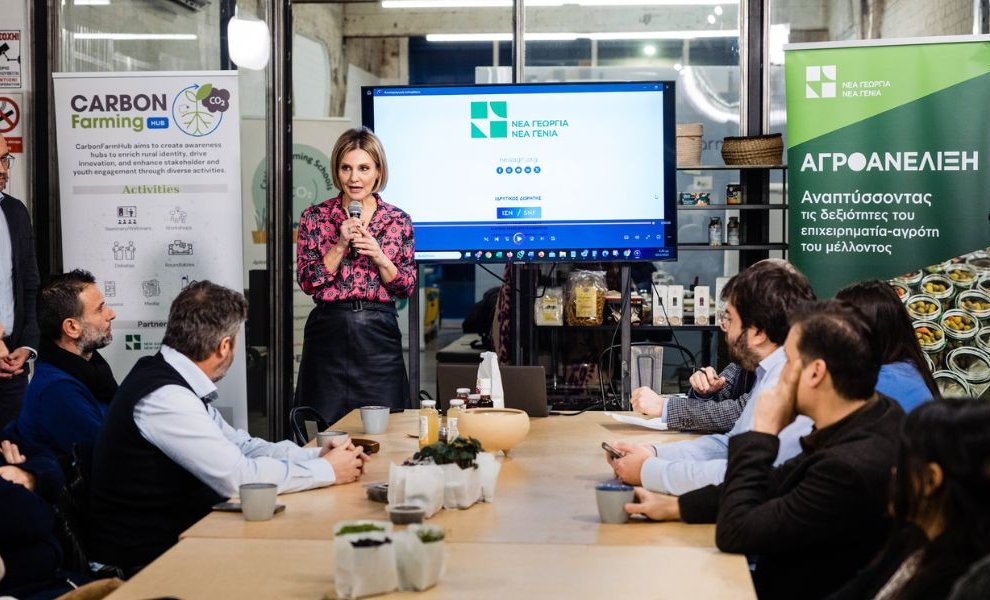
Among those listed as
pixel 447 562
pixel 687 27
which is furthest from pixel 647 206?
pixel 447 562

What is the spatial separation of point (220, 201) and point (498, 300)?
5.40ft

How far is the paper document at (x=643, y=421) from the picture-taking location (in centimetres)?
360

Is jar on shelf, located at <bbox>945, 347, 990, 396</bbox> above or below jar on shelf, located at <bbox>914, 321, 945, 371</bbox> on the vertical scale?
below

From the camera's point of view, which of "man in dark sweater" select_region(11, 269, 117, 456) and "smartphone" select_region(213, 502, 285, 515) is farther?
"man in dark sweater" select_region(11, 269, 117, 456)

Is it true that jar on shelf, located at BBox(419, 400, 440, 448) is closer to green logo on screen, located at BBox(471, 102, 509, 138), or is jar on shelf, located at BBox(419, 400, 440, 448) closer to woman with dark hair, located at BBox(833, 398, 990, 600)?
woman with dark hair, located at BBox(833, 398, 990, 600)

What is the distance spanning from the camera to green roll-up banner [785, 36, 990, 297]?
5746 millimetres

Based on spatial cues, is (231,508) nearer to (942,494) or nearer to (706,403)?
(942,494)

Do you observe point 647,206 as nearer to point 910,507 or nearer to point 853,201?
point 853,201

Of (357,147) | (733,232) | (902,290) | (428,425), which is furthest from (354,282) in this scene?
(902,290)

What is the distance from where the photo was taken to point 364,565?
6.04 feet

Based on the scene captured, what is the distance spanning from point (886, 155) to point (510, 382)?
116 inches

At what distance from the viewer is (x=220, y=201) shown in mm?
5789

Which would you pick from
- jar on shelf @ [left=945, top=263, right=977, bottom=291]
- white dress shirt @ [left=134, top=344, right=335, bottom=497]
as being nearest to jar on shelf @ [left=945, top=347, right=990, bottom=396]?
jar on shelf @ [left=945, top=263, right=977, bottom=291]

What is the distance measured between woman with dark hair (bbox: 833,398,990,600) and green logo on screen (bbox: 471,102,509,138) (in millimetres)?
3970
